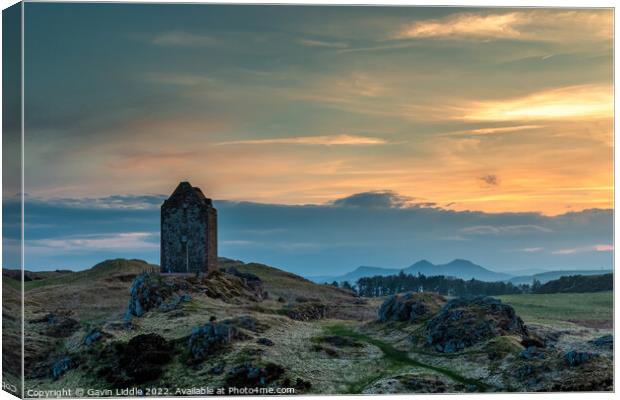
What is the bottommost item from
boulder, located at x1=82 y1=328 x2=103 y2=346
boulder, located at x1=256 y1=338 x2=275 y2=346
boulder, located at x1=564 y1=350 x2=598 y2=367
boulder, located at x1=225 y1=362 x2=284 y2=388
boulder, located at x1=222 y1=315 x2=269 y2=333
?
boulder, located at x1=225 y1=362 x2=284 y2=388

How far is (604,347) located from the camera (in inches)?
2685

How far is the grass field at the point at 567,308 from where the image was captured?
92744 millimetres

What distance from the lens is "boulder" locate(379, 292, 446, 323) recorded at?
86144mm

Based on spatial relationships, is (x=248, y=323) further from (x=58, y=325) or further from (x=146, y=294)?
(x=58, y=325)

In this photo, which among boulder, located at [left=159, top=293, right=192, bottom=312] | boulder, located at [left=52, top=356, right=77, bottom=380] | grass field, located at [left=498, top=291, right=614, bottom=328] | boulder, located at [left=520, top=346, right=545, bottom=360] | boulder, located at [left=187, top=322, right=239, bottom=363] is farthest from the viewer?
grass field, located at [left=498, top=291, right=614, bottom=328]

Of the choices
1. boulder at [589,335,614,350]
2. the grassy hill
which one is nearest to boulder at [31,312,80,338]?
the grassy hill

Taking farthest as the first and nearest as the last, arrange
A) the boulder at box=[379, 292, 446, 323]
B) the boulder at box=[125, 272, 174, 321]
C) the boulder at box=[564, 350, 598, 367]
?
1. the boulder at box=[379, 292, 446, 323]
2. the boulder at box=[125, 272, 174, 321]
3. the boulder at box=[564, 350, 598, 367]

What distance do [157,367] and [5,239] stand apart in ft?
51.7

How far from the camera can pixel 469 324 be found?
243ft

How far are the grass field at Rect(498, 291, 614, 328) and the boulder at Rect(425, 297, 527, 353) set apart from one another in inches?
580

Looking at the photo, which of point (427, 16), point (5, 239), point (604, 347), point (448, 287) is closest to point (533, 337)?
point (604, 347)

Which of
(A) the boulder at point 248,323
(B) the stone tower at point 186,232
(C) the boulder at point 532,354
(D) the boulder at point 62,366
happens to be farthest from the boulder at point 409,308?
(D) the boulder at point 62,366

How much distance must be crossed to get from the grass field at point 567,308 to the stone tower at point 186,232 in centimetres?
3846

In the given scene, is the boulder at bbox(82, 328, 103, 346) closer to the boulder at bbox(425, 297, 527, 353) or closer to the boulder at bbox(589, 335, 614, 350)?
the boulder at bbox(425, 297, 527, 353)
